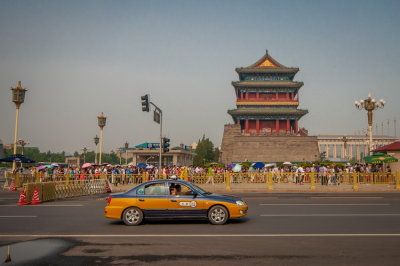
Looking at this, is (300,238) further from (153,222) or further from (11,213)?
(11,213)

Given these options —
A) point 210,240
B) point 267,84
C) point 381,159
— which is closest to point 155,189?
point 210,240

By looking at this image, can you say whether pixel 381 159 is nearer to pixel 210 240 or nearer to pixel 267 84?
pixel 210 240

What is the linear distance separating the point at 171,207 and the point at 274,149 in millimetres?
53726

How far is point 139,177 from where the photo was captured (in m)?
27.4

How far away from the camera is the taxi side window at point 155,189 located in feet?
34.5

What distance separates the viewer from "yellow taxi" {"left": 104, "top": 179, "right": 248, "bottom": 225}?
1027 cm

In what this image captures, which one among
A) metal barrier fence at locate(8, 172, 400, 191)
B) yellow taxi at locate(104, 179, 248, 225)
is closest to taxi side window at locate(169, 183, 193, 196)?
yellow taxi at locate(104, 179, 248, 225)

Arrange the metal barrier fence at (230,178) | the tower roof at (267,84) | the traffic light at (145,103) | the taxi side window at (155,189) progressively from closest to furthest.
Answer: the taxi side window at (155,189) < the traffic light at (145,103) < the metal barrier fence at (230,178) < the tower roof at (267,84)

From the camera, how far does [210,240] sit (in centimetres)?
817

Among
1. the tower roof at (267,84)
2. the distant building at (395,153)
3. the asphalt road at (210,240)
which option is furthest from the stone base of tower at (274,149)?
the asphalt road at (210,240)

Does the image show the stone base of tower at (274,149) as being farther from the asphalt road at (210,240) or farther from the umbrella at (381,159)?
the asphalt road at (210,240)

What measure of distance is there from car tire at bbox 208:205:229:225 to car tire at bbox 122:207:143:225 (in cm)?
194

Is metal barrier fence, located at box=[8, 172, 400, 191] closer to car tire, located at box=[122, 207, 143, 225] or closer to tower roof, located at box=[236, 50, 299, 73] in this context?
car tire, located at box=[122, 207, 143, 225]

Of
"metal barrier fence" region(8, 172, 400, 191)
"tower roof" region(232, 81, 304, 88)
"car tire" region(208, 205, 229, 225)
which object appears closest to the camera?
"car tire" region(208, 205, 229, 225)
